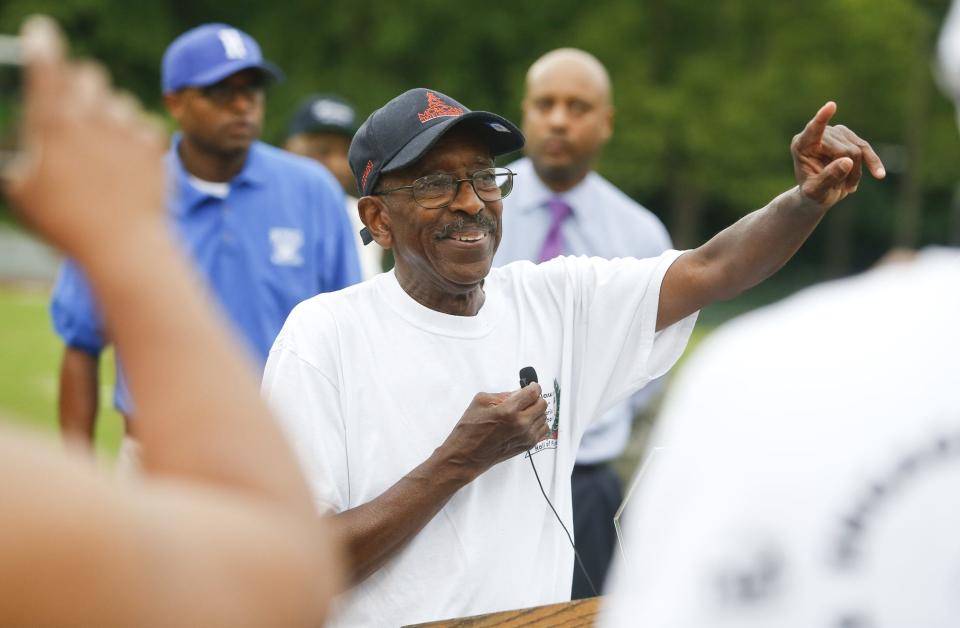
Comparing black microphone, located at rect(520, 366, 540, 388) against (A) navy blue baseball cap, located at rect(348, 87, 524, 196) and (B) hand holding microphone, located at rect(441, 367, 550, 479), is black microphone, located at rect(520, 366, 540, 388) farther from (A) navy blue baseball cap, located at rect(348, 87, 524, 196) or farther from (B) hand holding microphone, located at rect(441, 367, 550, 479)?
(A) navy blue baseball cap, located at rect(348, 87, 524, 196)

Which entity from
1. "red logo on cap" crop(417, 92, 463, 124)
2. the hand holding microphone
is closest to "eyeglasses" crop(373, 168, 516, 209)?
"red logo on cap" crop(417, 92, 463, 124)

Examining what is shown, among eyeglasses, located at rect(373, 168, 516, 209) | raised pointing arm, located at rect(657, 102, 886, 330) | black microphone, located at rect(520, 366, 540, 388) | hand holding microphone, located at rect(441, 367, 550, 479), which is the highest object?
eyeglasses, located at rect(373, 168, 516, 209)

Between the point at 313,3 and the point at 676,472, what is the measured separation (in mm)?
29285

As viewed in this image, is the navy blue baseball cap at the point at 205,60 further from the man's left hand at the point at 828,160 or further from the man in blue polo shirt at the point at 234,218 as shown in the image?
the man's left hand at the point at 828,160

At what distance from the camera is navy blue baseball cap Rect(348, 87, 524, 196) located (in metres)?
2.90

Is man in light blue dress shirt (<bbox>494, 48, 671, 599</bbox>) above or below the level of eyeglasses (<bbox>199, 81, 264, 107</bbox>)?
below

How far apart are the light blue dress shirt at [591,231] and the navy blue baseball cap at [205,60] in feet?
3.90

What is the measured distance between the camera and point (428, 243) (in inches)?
118

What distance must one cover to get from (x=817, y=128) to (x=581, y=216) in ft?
7.19

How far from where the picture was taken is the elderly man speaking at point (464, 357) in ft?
8.79

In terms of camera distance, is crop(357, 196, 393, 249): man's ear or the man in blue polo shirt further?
the man in blue polo shirt

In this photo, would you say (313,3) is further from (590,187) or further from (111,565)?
(111,565)

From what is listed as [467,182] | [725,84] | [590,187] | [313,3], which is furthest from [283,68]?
[467,182]

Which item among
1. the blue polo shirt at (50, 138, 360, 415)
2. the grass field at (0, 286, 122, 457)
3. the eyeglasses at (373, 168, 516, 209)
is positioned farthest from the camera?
the grass field at (0, 286, 122, 457)
